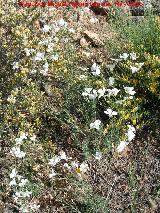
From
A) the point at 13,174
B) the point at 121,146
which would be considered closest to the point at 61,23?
the point at 121,146

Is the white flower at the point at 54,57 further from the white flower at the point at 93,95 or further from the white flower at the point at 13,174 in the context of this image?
the white flower at the point at 13,174

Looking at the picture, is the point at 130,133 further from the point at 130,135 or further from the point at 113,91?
the point at 113,91

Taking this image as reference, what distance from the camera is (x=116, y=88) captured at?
4.64m

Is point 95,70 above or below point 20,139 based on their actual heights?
above

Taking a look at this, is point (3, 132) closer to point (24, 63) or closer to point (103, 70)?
point (24, 63)

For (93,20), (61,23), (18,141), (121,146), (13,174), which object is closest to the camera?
(13,174)

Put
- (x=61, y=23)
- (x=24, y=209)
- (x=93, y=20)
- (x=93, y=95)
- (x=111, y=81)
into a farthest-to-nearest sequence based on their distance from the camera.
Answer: (x=93, y=20), (x=61, y=23), (x=111, y=81), (x=93, y=95), (x=24, y=209)

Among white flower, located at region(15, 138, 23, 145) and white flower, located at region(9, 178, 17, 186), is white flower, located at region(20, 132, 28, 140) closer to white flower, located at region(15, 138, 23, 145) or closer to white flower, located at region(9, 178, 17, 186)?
white flower, located at region(15, 138, 23, 145)

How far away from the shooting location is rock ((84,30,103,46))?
5.46 m

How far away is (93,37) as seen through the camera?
217 inches

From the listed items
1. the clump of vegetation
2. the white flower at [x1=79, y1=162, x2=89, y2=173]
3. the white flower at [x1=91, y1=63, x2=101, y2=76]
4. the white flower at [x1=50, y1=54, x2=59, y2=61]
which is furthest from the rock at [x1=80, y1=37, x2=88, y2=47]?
the white flower at [x1=79, y1=162, x2=89, y2=173]

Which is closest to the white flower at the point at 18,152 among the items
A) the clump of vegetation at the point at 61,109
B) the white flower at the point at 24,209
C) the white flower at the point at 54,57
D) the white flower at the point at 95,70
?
the clump of vegetation at the point at 61,109

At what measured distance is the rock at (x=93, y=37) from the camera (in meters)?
5.46

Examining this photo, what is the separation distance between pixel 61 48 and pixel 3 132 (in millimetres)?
1127
